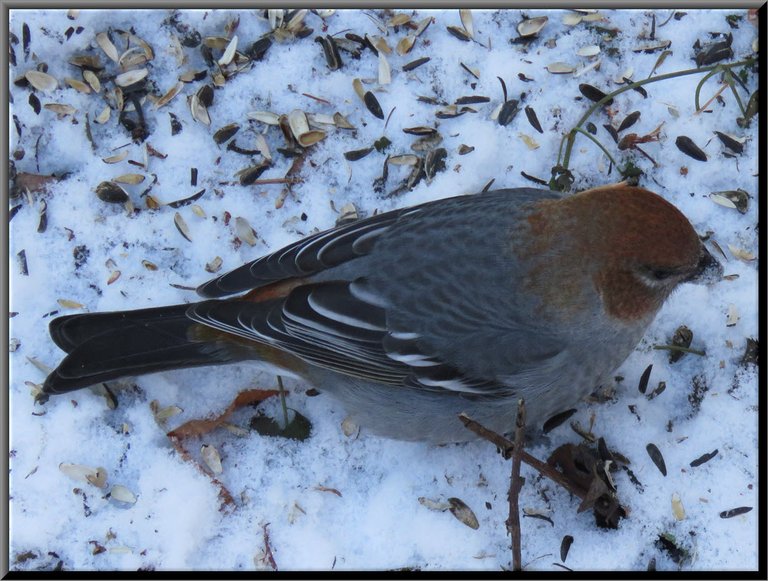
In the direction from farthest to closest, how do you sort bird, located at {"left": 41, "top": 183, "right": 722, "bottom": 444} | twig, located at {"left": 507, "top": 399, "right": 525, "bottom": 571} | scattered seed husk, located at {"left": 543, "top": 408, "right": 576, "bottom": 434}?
scattered seed husk, located at {"left": 543, "top": 408, "right": 576, "bottom": 434} → bird, located at {"left": 41, "top": 183, "right": 722, "bottom": 444} → twig, located at {"left": 507, "top": 399, "right": 525, "bottom": 571}

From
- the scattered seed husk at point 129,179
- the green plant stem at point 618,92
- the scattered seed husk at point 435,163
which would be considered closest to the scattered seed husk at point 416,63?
the scattered seed husk at point 435,163

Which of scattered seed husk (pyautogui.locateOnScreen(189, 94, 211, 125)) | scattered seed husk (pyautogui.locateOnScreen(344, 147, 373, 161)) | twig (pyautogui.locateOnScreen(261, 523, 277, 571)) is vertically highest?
scattered seed husk (pyautogui.locateOnScreen(189, 94, 211, 125))

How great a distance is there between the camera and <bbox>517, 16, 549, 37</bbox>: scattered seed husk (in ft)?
12.4

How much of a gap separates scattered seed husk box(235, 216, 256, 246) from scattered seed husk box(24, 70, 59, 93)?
1115 millimetres

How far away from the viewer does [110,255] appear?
3646 mm

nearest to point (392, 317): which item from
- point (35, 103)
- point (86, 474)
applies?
point (86, 474)

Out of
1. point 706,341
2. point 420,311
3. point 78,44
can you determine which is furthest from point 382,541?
point 78,44

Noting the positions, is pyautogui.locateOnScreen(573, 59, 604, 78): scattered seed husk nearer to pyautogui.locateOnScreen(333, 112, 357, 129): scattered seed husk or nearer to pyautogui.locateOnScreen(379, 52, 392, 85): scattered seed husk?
pyautogui.locateOnScreen(379, 52, 392, 85): scattered seed husk

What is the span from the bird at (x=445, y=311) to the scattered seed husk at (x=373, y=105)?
2.18 feet

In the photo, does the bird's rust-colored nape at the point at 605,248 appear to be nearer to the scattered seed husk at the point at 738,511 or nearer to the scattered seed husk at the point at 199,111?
the scattered seed husk at the point at 738,511

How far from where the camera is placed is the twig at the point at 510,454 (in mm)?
2912

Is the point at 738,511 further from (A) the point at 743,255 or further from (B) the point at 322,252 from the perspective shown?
(B) the point at 322,252

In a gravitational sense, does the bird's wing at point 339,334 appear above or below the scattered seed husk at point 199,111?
below

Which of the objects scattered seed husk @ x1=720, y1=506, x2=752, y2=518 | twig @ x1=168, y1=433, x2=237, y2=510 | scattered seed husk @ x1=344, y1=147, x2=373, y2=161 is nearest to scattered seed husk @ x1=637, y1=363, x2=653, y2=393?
scattered seed husk @ x1=720, y1=506, x2=752, y2=518
